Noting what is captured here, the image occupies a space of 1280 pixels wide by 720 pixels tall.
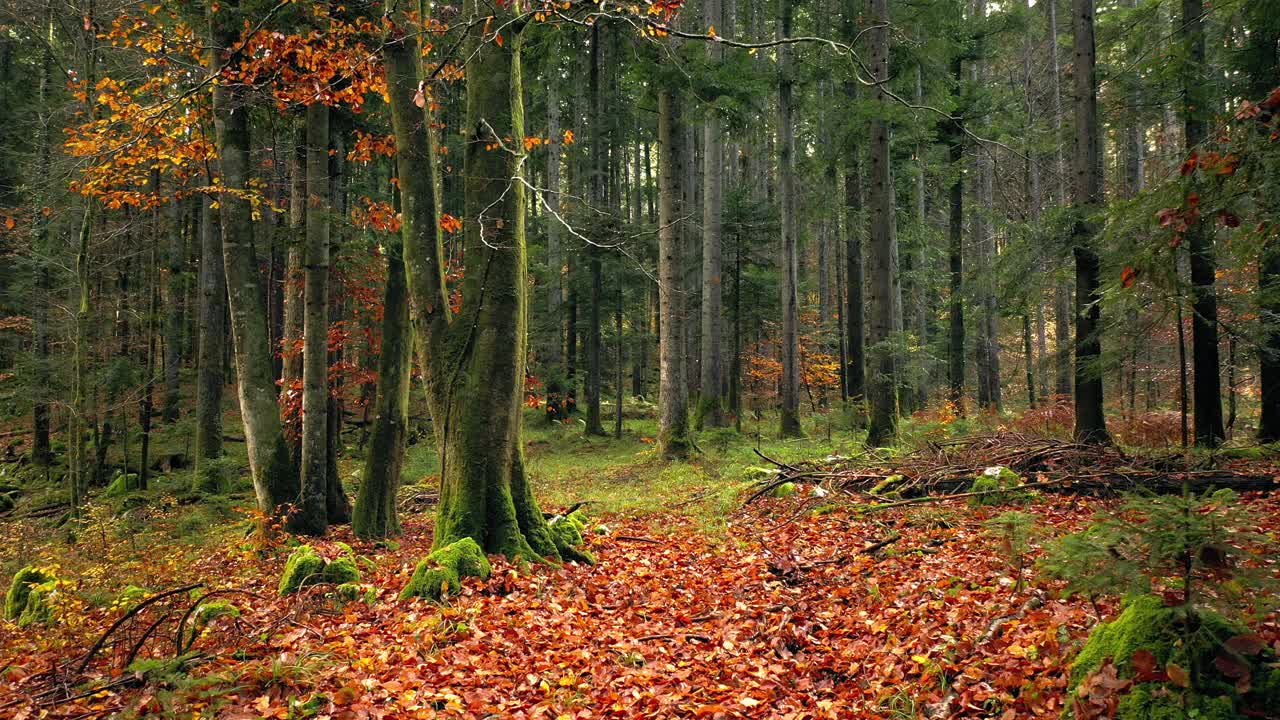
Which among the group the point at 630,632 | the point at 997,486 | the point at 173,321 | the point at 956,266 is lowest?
the point at 630,632

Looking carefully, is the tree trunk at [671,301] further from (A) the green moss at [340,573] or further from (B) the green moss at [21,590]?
(B) the green moss at [21,590]

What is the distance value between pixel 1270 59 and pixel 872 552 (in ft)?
29.0

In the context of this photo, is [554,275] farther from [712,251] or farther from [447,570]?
[447,570]

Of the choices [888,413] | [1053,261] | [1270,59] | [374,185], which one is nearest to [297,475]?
[888,413]

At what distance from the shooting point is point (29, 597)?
577 cm

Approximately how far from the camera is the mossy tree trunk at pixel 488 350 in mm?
6355

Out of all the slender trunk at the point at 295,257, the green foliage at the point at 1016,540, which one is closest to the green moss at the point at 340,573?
the slender trunk at the point at 295,257

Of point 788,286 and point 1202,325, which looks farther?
point 788,286

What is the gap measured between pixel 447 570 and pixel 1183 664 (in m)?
5.05

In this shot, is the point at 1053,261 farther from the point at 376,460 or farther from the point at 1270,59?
the point at 376,460

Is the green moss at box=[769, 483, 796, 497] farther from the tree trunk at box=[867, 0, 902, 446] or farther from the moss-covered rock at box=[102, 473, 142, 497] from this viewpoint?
the moss-covered rock at box=[102, 473, 142, 497]

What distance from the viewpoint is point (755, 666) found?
433cm

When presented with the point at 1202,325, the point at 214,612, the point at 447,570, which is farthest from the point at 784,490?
the point at 214,612

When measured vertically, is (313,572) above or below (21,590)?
above
